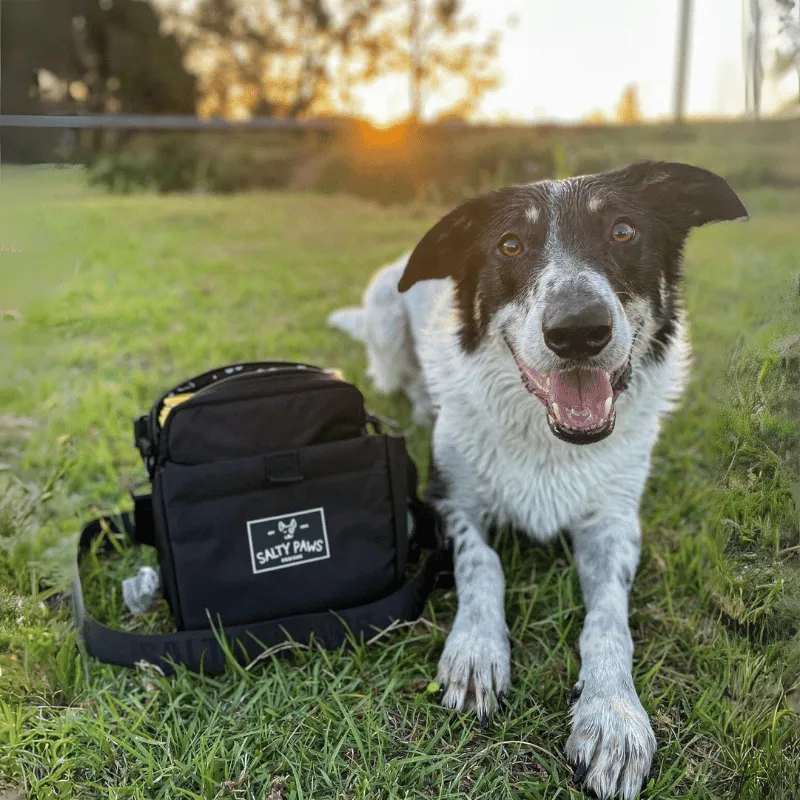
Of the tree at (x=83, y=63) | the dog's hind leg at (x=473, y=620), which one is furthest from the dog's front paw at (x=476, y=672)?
the tree at (x=83, y=63)

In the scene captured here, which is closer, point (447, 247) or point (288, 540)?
→ point (288, 540)

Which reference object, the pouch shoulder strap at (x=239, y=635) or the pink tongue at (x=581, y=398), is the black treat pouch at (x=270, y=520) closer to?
the pouch shoulder strap at (x=239, y=635)

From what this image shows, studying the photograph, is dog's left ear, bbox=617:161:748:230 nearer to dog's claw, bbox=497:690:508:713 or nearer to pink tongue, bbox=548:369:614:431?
pink tongue, bbox=548:369:614:431

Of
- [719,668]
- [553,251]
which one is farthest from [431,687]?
[553,251]

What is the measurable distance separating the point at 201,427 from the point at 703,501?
72.6 inches

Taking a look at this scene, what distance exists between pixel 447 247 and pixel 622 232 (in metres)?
0.59

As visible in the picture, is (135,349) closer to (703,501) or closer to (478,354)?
(478,354)

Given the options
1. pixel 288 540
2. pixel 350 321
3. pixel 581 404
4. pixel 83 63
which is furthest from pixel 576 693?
pixel 83 63

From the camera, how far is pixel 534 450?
2.32 metres

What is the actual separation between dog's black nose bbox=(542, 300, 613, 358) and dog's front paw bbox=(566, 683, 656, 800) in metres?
0.86

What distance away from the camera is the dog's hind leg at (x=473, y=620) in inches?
70.9

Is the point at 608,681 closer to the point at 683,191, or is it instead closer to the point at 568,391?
the point at 568,391

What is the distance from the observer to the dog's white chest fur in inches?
89.0

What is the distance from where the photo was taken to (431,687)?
1828 mm
